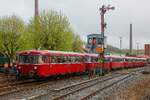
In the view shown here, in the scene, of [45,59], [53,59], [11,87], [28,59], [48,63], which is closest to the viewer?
[11,87]

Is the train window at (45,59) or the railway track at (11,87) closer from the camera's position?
the railway track at (11,87)

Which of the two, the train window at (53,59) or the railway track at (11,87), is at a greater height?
the train window at (53,59)

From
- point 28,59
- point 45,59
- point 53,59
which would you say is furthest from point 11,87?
point 53,59

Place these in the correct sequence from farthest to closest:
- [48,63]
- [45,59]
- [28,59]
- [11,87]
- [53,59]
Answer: [53,59]
[48,63]
[45,59]
[28,59]
[11,87]

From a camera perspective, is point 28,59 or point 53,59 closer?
point 28,59

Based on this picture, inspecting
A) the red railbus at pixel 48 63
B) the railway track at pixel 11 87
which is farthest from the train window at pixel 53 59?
the railway track at pixel 11 87

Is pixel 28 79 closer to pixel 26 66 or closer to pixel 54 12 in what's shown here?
pixel 26 66

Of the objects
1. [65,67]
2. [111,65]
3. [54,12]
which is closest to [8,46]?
[54,12]

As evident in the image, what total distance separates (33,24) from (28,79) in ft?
91.4

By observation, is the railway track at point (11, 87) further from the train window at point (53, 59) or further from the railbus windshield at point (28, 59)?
the train window at point (53, 59)

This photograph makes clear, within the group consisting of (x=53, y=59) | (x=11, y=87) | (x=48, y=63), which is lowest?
(x=11, y=87)

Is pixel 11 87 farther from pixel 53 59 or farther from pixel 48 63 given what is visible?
pixel 53 59

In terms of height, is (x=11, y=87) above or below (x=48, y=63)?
below

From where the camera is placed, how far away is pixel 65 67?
4031 cm
